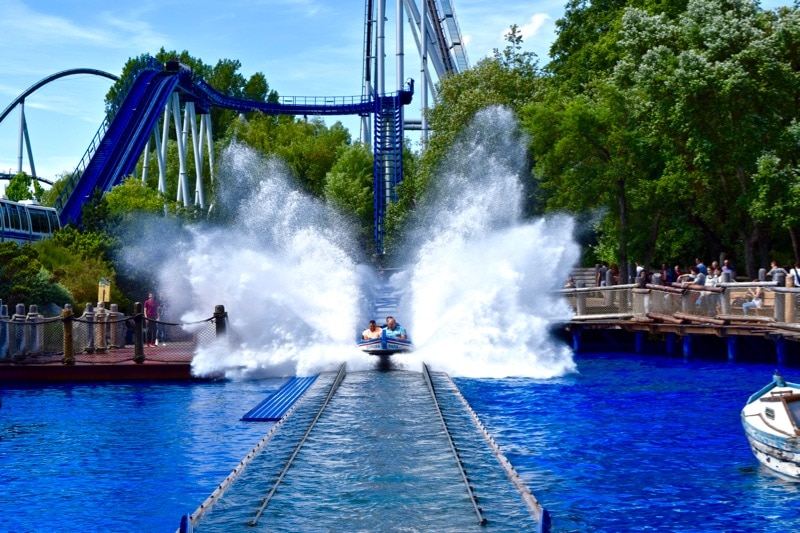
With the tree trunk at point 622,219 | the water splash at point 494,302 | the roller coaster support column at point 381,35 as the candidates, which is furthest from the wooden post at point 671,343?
the roller coaster support column at point 381,35

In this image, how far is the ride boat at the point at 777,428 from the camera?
57.8 ft

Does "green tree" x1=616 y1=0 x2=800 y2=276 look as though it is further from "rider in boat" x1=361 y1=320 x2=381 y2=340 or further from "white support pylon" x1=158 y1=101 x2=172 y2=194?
"white support pylon" x1=158 y1=101 x2=172 y2=194

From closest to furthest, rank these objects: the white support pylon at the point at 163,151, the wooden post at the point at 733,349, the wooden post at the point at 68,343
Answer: the wooden post at the point at 68,343
the wooden post at the point at 733,349
the white support pylon at the point at 163,151

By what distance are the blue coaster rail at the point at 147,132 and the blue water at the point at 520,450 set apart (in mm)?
21090

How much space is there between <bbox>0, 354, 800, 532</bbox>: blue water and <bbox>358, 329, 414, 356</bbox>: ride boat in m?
2.03

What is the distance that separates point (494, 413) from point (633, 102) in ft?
80.4

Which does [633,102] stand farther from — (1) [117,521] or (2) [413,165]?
(1) [117,521]

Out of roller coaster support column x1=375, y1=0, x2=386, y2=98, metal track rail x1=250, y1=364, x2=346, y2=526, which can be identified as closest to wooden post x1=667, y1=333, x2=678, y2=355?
metal track rail x1=250, y1=364, x2=346, y2=526

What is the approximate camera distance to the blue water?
1595 centimetres

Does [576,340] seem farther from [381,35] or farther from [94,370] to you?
[381,35]

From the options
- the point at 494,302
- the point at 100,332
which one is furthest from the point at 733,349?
the point at 100,332

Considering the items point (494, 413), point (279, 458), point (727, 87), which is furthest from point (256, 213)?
point (279, 458)

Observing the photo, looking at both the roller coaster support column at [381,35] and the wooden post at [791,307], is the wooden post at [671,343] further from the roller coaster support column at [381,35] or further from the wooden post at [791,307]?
the roller coaster support column at [381,35]

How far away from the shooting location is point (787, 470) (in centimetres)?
1764
